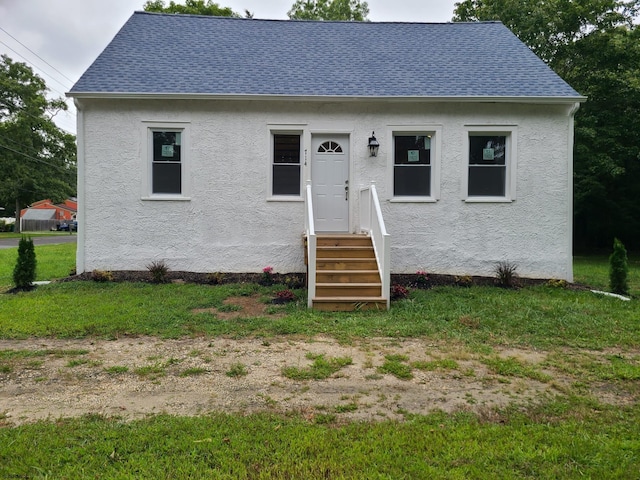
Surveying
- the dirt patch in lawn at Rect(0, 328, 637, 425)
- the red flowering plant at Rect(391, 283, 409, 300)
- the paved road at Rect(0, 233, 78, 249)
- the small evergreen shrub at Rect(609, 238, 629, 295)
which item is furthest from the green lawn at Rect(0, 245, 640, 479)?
the paved road at Rect(0, 233, 78, 249)

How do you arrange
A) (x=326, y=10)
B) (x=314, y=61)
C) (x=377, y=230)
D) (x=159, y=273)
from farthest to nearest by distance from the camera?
(x=326, y=10), (x=314, y=61), (x=159, y=273), (x=377, y=230)

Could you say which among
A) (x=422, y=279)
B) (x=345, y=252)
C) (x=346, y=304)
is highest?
(x=345, y=252)

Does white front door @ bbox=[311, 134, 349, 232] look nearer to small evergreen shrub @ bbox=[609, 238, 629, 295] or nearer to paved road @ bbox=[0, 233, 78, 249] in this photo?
small evergreen shrub @ bbox=[609, 238, 629, 295]

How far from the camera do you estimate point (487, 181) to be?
335 inches

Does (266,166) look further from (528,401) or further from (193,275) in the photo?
(528,401)

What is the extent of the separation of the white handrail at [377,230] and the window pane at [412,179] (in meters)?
0.84

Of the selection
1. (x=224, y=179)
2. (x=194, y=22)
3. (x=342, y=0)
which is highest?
(x=342, y=0)

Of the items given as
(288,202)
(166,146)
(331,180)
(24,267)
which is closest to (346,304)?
(288,202)

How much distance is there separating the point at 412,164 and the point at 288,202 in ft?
9.27

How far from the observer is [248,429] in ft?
Answer: 8.61

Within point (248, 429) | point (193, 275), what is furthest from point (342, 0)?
point (248, 429)

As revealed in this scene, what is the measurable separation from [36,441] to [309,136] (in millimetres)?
→ 7078

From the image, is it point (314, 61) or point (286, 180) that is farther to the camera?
point (314, 61)

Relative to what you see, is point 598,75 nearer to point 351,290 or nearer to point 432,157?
point 432,157
